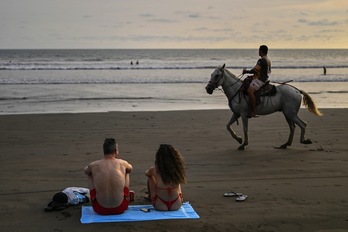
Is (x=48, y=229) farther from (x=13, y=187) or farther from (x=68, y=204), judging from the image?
(x=13, y=187)

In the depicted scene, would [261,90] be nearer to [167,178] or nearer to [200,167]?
[200,167]

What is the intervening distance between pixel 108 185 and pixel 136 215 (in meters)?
0.55

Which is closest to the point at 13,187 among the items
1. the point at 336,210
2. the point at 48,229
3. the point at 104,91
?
the point at 48,229

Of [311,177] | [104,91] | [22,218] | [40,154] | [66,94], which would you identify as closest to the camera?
[22,218]

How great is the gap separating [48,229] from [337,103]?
59.3ft

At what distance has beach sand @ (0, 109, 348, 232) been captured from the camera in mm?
6512

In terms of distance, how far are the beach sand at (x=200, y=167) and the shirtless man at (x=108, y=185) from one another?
0.33 m

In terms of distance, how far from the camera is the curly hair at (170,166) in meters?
6.69

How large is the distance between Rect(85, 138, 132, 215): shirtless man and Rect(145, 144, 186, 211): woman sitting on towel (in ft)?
1.37

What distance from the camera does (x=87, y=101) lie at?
21.7m

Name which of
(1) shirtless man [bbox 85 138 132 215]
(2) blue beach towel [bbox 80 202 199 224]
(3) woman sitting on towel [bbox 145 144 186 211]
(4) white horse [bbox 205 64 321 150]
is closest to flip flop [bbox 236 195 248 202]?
(2) blue beach towel [bbox 80 202 199 224]

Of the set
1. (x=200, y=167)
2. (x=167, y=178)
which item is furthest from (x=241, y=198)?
(x=200, y=167)

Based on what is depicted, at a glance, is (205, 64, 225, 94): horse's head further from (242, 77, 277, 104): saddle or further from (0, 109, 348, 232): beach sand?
(0, 109, 348, 232): beach sand

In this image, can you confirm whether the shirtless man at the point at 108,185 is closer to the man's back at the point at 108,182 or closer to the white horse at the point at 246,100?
the man's back at the point at 108,182
